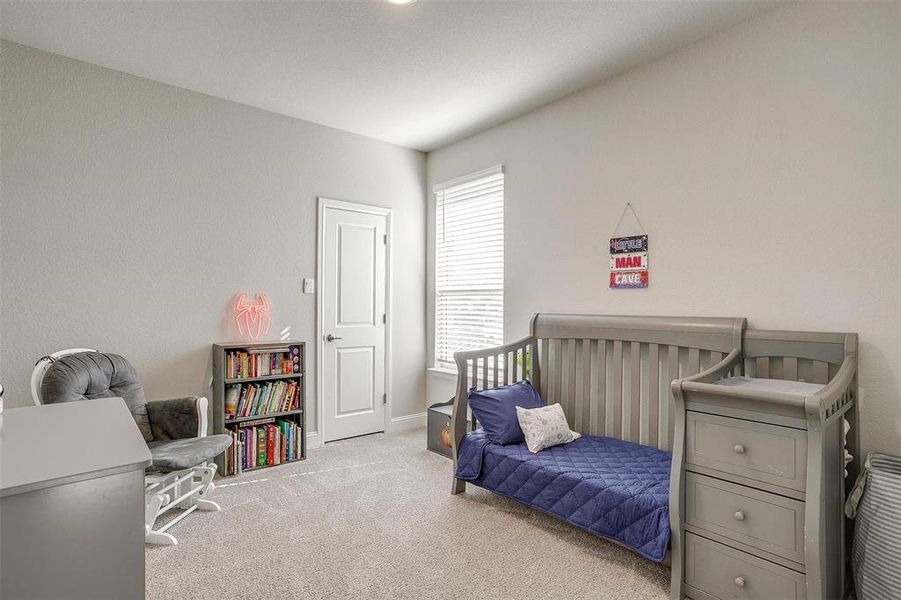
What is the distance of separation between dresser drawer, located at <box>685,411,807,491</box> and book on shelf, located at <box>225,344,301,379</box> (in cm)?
282

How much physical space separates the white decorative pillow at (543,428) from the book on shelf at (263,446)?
5.96ft

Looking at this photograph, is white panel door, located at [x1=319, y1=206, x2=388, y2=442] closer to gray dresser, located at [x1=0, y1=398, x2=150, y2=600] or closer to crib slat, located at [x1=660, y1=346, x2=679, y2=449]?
crib slat, located at [x1=660, y1=346, x2=679, y2=449]

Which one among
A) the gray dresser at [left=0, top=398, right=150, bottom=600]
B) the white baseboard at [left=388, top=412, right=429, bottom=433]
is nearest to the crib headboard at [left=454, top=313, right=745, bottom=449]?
the white baseboard at [left=388, top=412, right=429, bottom=433]

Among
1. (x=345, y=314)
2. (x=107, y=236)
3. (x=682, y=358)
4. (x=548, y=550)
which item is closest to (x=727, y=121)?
(x=682, y=358)

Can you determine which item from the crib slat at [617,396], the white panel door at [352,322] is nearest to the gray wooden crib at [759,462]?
the crib slat at [617,396]

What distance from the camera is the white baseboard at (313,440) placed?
408 cm

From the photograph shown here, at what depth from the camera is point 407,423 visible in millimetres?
4695

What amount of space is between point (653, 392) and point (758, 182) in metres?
1.26

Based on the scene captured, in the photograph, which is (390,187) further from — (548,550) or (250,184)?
(548,550)

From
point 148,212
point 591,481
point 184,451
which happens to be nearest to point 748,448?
point 591,481

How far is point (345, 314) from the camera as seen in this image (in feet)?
14.2

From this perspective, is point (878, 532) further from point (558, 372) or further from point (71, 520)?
point (71, 520)

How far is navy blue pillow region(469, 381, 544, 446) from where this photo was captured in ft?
9.59

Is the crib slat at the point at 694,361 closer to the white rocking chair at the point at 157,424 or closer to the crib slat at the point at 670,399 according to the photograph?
the crib slat at the point at 670,399
